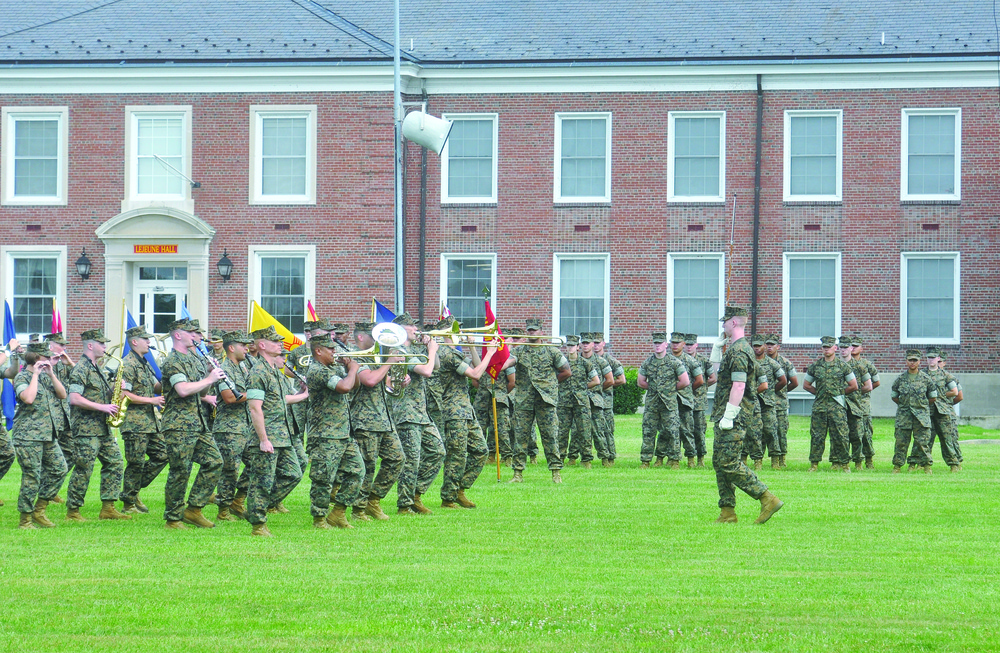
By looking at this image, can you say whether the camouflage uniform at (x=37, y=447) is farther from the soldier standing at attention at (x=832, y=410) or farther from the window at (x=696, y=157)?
the window at (x=696, y=157)

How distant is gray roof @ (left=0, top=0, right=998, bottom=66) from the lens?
107ft

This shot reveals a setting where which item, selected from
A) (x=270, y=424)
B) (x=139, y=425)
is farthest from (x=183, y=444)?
(x=139, y=425)

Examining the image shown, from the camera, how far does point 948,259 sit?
32.5 metres

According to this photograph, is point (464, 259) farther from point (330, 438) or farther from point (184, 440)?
point (330, 438)

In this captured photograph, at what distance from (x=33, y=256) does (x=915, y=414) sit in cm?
2280

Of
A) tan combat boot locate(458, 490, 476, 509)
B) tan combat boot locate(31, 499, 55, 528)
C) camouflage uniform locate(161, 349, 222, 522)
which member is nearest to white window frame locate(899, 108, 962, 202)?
tan combat boot locate(458, 490, 476, 509)

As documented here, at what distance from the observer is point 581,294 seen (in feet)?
109

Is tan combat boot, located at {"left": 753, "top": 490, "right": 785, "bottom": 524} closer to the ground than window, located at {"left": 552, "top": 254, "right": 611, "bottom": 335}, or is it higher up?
closer to the ground

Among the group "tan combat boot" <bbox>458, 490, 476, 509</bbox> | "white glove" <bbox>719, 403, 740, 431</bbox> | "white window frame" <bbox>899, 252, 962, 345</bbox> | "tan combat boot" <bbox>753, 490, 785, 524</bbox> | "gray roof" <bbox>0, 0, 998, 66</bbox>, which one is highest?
"gray roof" <bbox>0, 0, 998, 66</bbox>

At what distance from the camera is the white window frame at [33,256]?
33.3 meters

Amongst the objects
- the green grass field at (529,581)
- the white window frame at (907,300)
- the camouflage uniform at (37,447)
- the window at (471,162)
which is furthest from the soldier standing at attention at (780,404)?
the window at (471,162)

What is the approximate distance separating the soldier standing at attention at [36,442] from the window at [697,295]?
21305 mm

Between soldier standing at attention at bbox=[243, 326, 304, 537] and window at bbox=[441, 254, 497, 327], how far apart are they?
66.9ft

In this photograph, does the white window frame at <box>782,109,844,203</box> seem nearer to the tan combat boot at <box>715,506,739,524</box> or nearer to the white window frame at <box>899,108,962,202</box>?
the white window frame at <box>899,108,962,202</box>
